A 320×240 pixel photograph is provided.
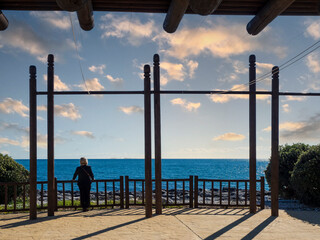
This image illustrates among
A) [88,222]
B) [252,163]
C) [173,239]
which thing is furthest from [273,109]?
[88,222]

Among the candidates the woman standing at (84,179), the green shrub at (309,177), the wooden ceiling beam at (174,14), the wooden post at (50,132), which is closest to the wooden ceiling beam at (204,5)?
the wooden ceiling beam at (174,14)

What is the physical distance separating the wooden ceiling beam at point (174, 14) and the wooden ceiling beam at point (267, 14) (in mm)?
738

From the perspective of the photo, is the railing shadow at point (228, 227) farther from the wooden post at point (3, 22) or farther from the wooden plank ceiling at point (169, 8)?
the wooden post at point (3, 22)

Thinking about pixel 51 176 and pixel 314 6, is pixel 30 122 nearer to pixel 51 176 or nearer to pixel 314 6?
pixel 51 176

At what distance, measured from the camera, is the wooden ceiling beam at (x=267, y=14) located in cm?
287

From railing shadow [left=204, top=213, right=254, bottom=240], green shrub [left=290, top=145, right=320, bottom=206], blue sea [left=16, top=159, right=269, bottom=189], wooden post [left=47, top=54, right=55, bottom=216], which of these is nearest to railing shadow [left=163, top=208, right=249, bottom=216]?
railing shadow [left=204, top=213, right=254, bottom=240]

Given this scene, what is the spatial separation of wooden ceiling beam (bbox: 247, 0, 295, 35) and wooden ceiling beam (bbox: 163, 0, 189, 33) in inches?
29.1

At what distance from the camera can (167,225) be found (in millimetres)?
7340

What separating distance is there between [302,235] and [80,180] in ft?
18.9

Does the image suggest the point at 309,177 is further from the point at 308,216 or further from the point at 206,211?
the point at 206,211

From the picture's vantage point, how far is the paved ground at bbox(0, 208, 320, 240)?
6.53 metres

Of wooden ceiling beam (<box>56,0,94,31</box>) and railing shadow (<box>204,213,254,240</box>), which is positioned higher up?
wooden ceiling beam (<box>56,0,94,31</box>)

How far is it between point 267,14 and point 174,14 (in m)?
0.84

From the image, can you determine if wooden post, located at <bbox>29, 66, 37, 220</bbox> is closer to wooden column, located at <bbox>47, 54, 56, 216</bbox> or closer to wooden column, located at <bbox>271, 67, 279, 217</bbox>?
wooden column, located at <bbox>47, 54, 56, 216</bbox>
